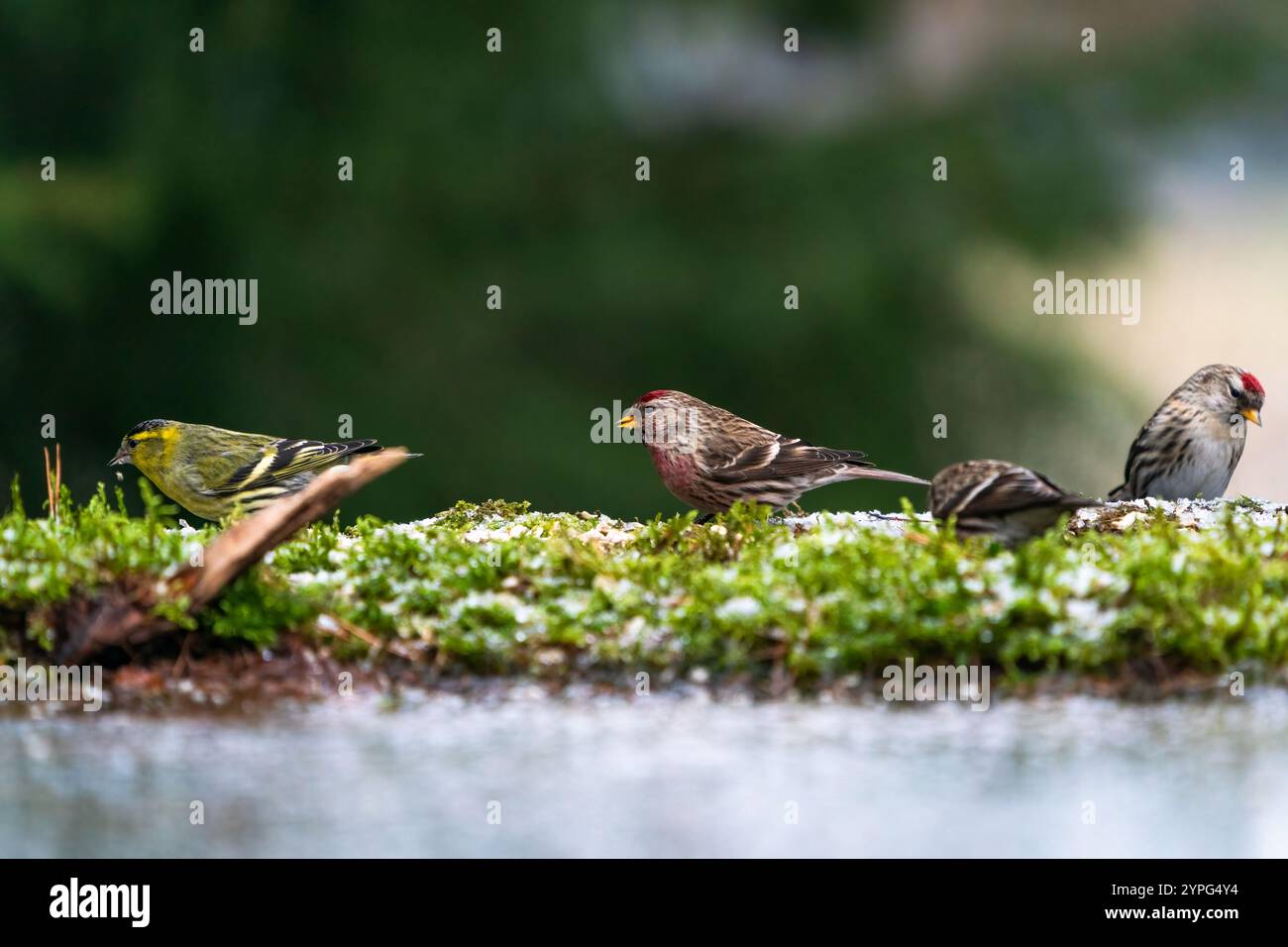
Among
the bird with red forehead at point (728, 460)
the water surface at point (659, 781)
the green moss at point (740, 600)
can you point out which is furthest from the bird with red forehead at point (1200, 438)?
the water surface at point (659, 781)

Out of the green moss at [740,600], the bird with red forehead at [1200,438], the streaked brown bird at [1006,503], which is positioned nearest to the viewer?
the green moss at [740,600]

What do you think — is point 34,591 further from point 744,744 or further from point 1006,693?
point 1006,693

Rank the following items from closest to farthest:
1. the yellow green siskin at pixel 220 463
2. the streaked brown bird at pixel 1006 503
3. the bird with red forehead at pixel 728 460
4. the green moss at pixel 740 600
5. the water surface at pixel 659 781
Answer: the water surface at pixel 659 781 → the green moss at pixel 740 600 → the streaked brown bird at pixel 1006 503 → the yellow green siskin at pixel 220 463 → the bird with red forehead at pixel 728 460

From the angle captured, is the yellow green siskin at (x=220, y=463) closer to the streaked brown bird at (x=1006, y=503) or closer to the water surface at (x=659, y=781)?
the water surface at (x=659, y=781)

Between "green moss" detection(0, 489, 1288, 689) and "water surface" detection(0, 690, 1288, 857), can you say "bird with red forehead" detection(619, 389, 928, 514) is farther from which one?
"water surface" detection(0, 690, 1288, 857)

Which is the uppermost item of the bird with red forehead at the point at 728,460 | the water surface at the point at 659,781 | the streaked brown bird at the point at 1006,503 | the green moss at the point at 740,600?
the bird with red forehead at the point at 728,460

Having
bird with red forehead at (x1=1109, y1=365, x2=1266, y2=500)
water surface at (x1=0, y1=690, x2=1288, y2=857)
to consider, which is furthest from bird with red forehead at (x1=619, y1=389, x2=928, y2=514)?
water surface at (x1=0, y1=690, x2=1288, y2=857)

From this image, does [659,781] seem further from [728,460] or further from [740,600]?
[728,460]
